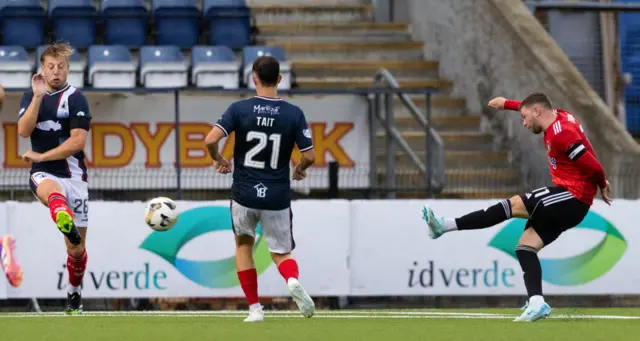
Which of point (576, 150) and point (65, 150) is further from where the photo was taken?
point (65, 150)

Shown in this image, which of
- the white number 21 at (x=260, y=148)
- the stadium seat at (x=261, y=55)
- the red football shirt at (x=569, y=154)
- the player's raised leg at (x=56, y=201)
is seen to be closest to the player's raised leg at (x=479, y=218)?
the red football shirt at (x=569, y=154)

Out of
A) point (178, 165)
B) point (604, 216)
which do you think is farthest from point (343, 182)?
point (604, 216)

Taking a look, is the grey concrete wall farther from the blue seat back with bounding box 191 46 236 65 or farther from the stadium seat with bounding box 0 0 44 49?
the stadium seat with bounding box 0 0 44 49

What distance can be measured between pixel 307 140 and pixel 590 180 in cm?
225

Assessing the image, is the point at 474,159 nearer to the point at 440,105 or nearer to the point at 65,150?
the point at 440,105

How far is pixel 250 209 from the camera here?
36.4 ft

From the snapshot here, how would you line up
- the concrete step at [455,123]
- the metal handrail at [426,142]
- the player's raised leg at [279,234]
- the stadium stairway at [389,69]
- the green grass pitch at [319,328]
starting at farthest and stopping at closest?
the concrete step at [455,123] < the stadium stairway at [389,69] < the metal handrail at [426,142] < the player's raised leg at [279,234] < the green grass pitch at [319,328]

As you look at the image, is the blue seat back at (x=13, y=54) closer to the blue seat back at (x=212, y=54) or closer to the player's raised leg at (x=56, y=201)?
the blue seat back at (x=212, y=54)

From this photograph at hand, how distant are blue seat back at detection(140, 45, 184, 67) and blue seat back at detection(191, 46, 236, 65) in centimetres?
21

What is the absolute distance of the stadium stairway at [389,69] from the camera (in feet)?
68.6

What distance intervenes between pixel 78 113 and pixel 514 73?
35.6ft

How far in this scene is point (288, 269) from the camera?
1095 cm

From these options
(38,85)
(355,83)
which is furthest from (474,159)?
(38,85)

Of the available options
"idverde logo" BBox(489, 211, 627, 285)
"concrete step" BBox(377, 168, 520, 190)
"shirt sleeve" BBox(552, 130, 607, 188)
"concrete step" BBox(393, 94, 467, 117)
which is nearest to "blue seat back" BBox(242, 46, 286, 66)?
"concrete step" BBox(393, 94, 467, 117)
